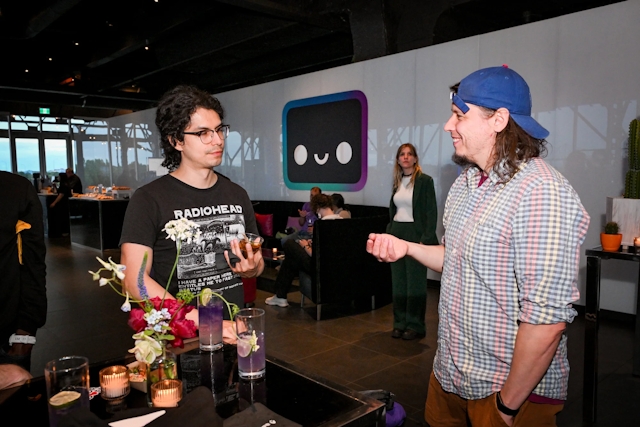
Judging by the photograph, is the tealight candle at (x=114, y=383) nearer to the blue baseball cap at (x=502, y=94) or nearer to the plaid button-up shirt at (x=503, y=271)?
the plaid button-up shirt at (x=503, y=271)

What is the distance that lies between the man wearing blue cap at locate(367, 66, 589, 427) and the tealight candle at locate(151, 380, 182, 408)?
0.82 meters

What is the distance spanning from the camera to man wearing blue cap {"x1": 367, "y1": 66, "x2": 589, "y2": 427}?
119 centimetres

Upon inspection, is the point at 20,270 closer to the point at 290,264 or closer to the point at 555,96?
the point at 290,264

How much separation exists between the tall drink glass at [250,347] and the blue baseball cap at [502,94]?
0.86 meters

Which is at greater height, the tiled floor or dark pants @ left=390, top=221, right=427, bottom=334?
dark pants @ left=390, top=221, right=427, bottom=334

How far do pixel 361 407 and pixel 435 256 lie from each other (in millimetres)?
759

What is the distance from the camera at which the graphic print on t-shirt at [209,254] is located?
5.65 feet

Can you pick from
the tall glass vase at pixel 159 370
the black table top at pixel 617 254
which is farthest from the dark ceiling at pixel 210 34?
the tall glass vase at pixel 159 370

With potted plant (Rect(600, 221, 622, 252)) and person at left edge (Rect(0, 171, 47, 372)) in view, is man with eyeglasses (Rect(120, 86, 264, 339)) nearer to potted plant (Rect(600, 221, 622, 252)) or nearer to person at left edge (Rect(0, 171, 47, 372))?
person at left edge (Rect(0, 171, 47, 372))

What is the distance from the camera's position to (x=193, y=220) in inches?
68.9

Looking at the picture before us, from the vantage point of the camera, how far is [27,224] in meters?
1.85

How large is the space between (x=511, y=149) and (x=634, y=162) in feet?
8.92

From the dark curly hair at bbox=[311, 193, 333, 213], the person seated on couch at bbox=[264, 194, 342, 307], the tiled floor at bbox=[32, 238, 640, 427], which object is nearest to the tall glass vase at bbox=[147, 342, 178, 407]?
the tiled floor at bbox=[32, 238, 640, 427]

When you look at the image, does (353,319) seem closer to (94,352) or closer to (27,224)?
(94,352)
